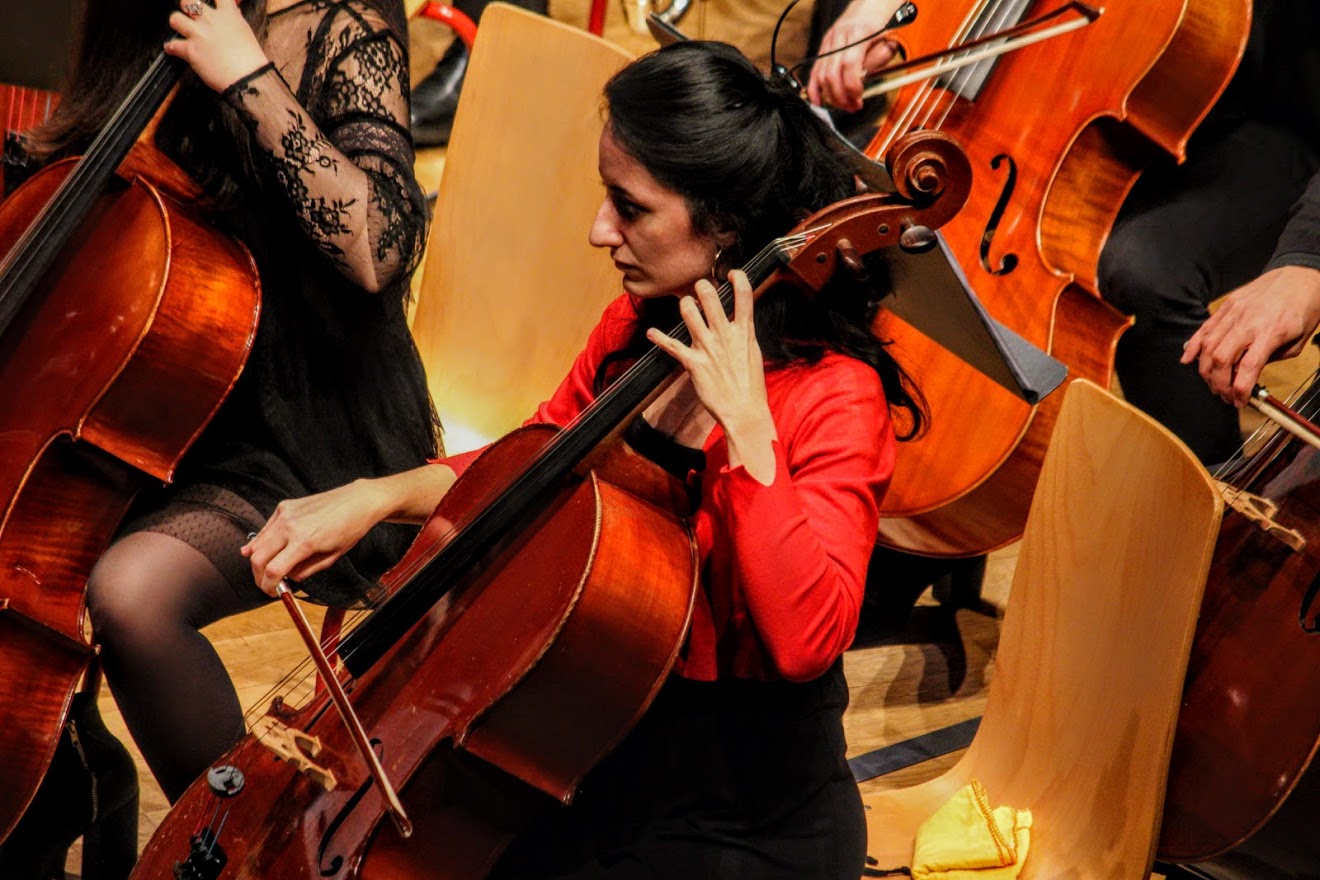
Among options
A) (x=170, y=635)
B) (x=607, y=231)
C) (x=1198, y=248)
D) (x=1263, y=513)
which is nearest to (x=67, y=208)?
(x=170, y=635)

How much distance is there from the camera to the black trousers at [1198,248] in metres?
2.24

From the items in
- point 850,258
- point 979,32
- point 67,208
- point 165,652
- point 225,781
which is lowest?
point 165,652

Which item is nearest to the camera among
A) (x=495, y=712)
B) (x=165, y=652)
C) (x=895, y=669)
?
(x=495, y=712)

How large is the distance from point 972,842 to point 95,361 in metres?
1.03

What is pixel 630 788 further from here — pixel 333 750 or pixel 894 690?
pixel 894 690

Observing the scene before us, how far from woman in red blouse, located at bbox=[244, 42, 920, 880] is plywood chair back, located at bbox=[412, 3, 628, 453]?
64 cm

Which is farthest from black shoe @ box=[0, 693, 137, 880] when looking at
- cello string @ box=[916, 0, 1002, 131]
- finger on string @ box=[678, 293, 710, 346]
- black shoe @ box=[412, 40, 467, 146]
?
black shoe @ box=[412, 40, 467, 146]

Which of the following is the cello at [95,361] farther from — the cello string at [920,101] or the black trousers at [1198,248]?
the black trousers at [1198,248]

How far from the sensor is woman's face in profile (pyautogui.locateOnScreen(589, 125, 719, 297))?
132 centimetres

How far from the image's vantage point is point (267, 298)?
66.7 inches

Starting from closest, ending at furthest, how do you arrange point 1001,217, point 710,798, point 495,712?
point 495,712
point 710,798
point 1001,217

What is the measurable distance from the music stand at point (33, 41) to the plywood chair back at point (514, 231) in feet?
2.11

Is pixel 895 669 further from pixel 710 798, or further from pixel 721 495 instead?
pixel 721 495

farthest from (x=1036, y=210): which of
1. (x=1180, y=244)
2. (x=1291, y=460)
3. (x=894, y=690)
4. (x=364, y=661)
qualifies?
(x=364, y=661)
